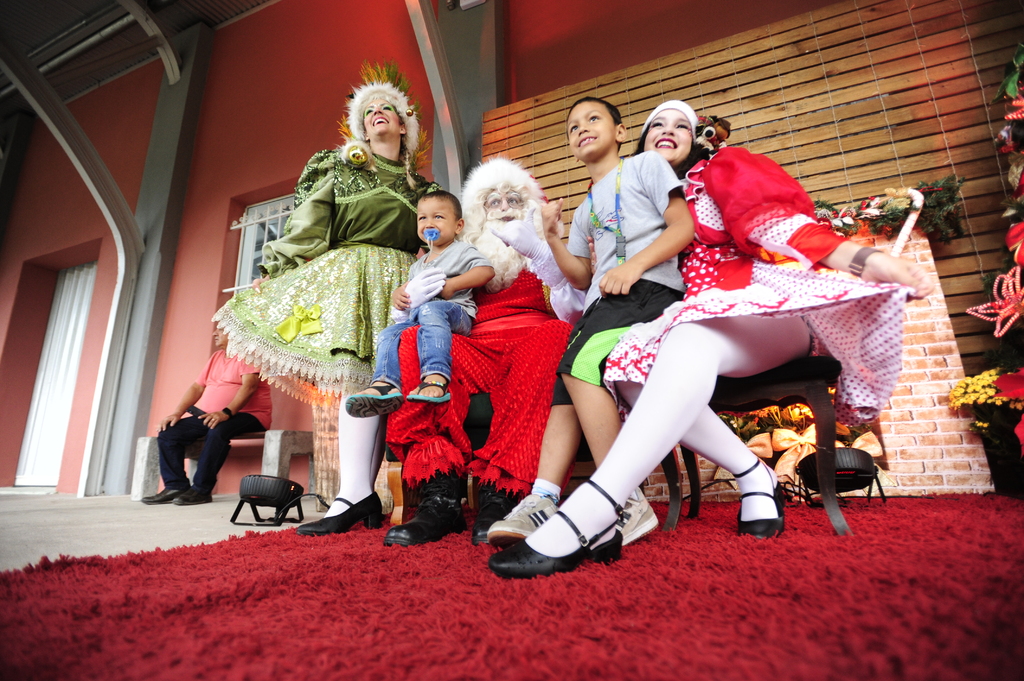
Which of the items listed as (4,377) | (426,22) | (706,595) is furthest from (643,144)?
(4,377)

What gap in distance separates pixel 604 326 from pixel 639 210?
39cm

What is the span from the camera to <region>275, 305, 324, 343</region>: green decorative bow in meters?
2.00

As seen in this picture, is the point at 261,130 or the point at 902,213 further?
the point at 261,130

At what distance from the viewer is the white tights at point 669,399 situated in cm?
104

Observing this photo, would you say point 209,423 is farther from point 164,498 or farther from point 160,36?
point 160,36

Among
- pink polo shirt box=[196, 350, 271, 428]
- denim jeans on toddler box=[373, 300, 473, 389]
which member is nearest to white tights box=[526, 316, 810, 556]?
denim jeans on toddler box=[373, 300, 473, 389]

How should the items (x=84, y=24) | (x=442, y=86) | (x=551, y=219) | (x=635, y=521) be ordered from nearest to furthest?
(x=635, y=521) → (x=551, y=219) → (x=442, y=86) → (x=84, y=24)

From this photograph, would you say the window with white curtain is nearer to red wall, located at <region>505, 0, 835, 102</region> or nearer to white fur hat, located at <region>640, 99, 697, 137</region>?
red wall, located at <region>505, 0, 835, 102</region>

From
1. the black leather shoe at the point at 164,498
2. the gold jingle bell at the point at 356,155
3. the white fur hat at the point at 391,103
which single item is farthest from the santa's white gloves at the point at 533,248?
the black leather shoe at the point at 164,498

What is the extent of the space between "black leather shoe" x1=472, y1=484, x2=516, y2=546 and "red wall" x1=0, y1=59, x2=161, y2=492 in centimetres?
546

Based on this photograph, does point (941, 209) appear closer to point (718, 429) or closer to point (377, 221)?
point (718, 429)

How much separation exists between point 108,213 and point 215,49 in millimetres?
2426

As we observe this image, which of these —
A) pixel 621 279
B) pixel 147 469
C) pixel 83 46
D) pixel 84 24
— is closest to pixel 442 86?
pixel 621 279

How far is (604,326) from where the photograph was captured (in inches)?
54.3
